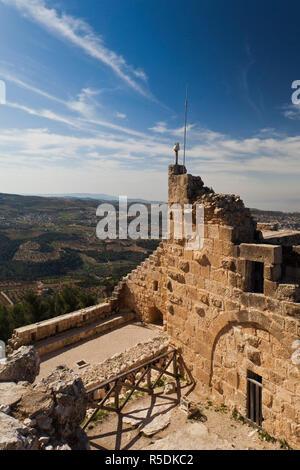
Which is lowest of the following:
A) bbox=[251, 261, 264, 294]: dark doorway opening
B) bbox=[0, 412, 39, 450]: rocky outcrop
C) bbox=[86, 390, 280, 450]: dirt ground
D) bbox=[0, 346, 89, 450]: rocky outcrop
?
bbox=[86, 390, 280, 450]: dirt ground

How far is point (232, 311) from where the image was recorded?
5855mm

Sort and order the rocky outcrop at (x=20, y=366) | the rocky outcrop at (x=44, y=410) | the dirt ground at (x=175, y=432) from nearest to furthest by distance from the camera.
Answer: the rocky outcrop at (x=44, y=410), the rocky outcrop at (x=20, y=366), the dirt ground at (x=175, y=432)

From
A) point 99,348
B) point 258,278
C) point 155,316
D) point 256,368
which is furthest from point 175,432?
point 155,316

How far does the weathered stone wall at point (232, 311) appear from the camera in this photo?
4945mm

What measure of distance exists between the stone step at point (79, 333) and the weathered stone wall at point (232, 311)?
4477 mm

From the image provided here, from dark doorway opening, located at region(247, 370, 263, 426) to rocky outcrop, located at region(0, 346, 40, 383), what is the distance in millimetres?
4143

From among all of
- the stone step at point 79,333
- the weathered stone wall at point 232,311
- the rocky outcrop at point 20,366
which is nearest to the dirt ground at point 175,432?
the weathered stone wall at point 232,311

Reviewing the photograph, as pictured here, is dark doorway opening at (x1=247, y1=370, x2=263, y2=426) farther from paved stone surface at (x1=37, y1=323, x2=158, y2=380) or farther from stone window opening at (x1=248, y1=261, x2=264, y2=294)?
paved stone surface at (x1=37, y1=323, x2=158, y2=380)

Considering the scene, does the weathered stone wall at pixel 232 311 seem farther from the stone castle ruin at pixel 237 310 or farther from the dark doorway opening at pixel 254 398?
the dark doorway opening at pixel 254 398

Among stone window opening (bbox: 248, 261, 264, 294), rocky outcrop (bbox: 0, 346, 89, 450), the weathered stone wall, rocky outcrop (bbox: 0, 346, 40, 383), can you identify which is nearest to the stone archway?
the weathered stone wall

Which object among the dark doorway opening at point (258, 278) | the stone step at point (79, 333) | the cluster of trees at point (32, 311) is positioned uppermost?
the dark doorway opening at point (258, 278)

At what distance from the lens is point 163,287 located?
11539 millimetres

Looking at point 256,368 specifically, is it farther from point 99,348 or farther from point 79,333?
point 79,333

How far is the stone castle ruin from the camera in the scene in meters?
4.95
